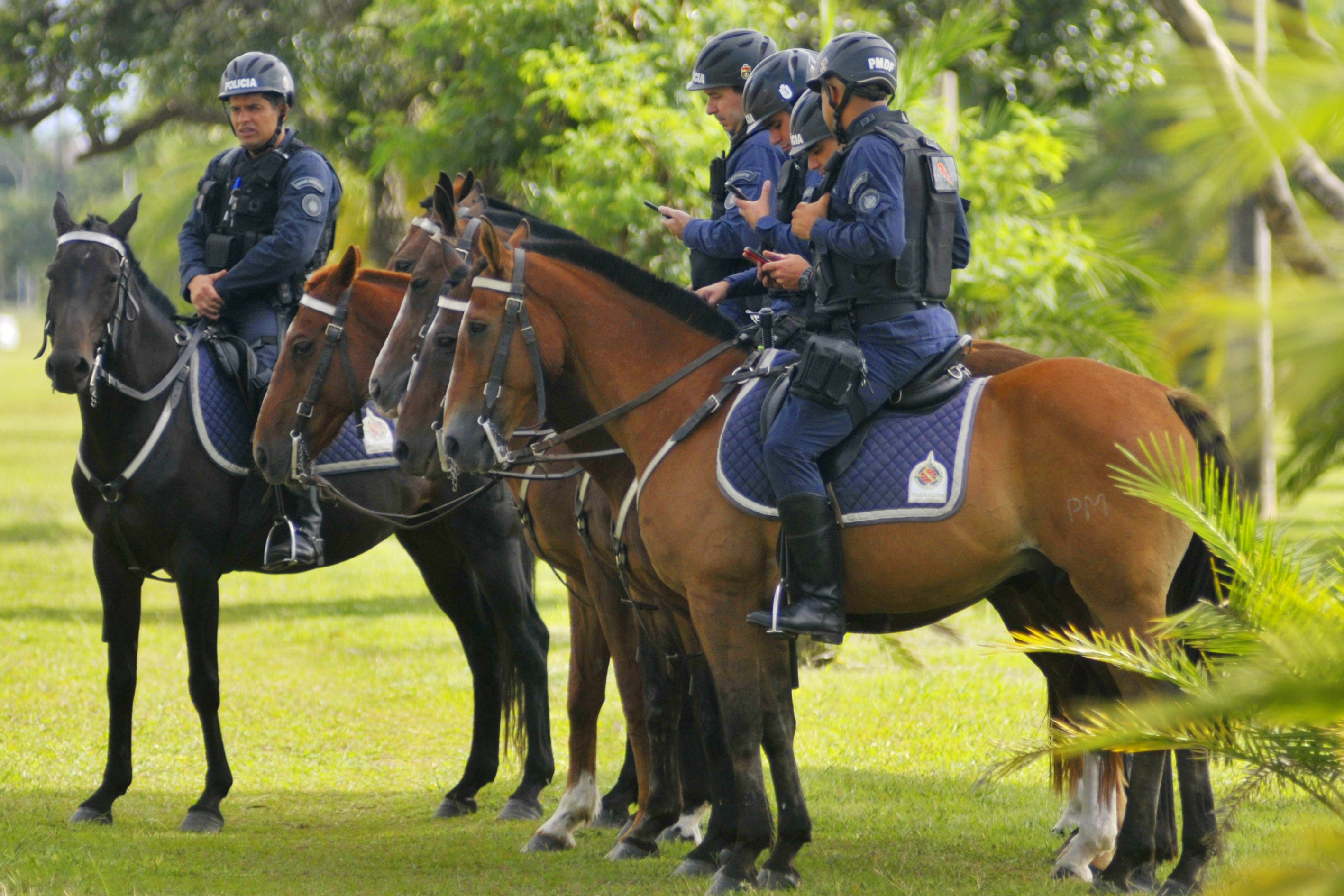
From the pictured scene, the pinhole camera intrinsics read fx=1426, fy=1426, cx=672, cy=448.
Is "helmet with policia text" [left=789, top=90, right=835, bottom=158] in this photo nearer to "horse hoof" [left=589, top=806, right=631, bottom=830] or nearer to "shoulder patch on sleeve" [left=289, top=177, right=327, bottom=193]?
"shoulder patch on sleeve" [left=289, top=177, right=327, bottom=193]

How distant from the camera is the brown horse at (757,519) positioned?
16.0ft

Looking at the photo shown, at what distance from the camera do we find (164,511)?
6676 mm

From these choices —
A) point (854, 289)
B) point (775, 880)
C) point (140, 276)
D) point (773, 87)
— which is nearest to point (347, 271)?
point (140, 276)

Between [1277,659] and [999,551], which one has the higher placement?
[1277,659]

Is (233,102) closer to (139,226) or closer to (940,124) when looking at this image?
(940,124)

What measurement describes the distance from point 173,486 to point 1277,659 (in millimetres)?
5510

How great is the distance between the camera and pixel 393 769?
827 centimetres

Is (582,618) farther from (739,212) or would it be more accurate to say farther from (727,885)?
(739,212)

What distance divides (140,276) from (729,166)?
3033mm

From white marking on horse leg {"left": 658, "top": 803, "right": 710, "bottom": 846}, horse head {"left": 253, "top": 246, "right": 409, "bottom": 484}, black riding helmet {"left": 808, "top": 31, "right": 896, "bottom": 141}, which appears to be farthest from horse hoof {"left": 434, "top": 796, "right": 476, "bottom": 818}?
black riding helmet {"left": 808, "top": 31, "right": 896, "bottom": 141}

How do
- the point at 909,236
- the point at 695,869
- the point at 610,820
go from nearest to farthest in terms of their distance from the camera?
the point at 909,236 → the point at 695,869 → the point at 610,820

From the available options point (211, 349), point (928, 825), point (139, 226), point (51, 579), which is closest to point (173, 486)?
point (211, 349)

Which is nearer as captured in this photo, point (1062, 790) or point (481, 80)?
point (1062, 790)

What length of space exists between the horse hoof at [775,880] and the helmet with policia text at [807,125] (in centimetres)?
271
